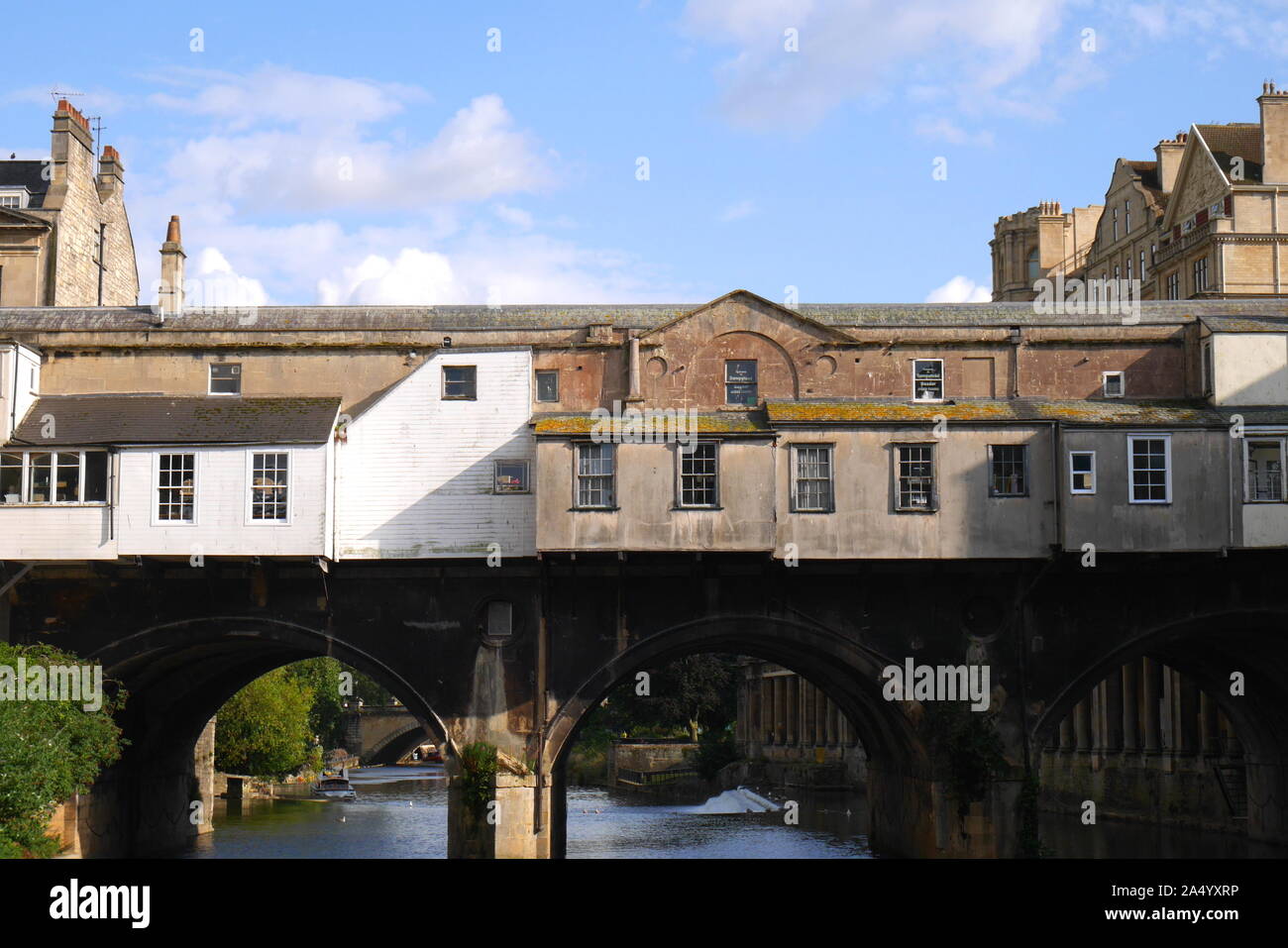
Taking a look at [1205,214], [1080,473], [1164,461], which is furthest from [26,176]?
[1205,214]

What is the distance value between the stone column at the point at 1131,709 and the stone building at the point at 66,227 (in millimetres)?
43725

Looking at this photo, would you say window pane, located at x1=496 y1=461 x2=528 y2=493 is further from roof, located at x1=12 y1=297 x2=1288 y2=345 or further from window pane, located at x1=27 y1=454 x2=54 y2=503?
window pane, located at x1=27 y1=454 x2=54 y2=503

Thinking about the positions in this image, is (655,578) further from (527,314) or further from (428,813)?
(428,813)

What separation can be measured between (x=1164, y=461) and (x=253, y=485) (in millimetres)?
23733

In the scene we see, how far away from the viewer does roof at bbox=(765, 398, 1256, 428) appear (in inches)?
1666

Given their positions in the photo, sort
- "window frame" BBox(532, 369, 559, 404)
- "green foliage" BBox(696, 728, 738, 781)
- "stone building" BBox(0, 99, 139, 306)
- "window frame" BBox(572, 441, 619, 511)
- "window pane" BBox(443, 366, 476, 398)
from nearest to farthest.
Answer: "window frame" BBox(572, 441, 619, 511)
"window pane" BBox(443, 366, 476, 398)
"window frame" BBox(532, 369, 559, 404)
"stone building" BBox(0, 99, 139, 306)
"green foliage" BBox(696, 728, 738, 781)

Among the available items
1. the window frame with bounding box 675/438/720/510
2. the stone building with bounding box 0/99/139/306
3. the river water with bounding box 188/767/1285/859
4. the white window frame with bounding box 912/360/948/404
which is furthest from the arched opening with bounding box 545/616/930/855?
the stone building with bounding box 0/99/139/306

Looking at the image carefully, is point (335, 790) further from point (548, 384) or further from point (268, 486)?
point (548, 384)

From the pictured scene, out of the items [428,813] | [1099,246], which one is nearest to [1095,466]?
[428,813]

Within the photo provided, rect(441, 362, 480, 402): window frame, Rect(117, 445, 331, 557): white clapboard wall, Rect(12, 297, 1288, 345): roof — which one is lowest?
Rect(117, 445, 331, 557): white clapboard wall

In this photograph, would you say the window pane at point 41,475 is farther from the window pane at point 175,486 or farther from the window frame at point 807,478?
the window frame at point 807,478

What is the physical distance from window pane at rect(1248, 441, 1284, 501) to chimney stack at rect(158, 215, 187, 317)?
100ft

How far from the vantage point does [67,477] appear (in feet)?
142

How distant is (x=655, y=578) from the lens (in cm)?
4347
